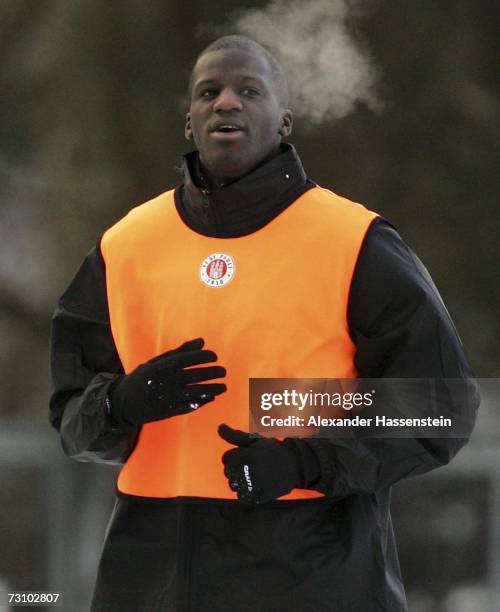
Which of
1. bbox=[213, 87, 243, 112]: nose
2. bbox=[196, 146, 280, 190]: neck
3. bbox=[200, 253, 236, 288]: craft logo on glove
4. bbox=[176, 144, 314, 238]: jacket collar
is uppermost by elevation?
bbox=[213, 87, 243, 112]: nose

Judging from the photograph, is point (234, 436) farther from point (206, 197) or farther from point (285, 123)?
point (285, 123)

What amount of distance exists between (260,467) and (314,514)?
12 centimetres

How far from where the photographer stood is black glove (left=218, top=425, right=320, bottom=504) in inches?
52.4

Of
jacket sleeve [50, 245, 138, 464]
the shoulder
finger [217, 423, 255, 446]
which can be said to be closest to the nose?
the shoulder

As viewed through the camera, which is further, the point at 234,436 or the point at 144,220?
the point at 144,220

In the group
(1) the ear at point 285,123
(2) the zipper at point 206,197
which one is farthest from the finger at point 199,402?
(1) the ear at point 285,123

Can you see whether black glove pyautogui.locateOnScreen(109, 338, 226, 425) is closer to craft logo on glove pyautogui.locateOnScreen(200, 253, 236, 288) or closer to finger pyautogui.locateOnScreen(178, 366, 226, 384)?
finger pyautogui.locateOnScreen(178, 366, 226, 384)

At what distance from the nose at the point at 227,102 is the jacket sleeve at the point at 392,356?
0.22 meters

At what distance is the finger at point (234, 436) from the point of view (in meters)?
1.34

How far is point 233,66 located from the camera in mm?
1491

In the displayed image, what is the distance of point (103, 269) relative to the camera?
62.4 inches

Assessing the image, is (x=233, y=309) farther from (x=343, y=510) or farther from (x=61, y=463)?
(x=61, y=463)

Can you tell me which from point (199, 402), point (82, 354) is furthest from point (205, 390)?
point (82, 354)

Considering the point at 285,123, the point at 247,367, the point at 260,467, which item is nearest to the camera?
the point at 260,467
